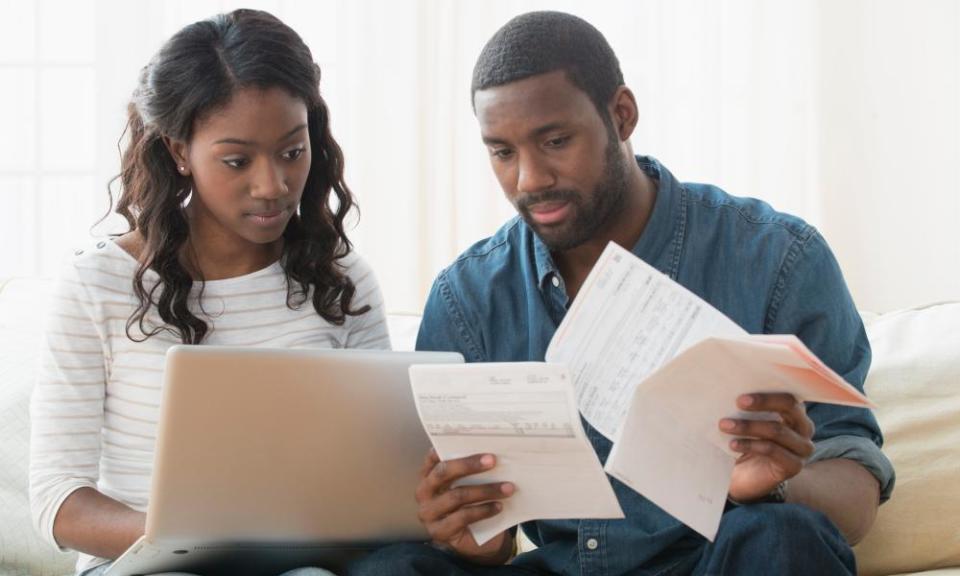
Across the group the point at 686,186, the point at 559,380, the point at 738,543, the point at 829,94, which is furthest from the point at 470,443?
the point at 829,94

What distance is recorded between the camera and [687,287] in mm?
1632

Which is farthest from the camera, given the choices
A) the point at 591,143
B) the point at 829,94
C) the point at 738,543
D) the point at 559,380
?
the point at 829,94

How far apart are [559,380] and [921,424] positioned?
0.81 m

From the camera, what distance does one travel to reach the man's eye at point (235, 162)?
1641mm

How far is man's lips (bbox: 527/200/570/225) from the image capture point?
1.60 m

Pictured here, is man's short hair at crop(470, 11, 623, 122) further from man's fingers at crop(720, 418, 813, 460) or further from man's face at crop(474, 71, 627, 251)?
man's fingers at crop(720, 418, 813, 460)

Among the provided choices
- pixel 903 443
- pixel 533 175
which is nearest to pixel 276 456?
pixel 533 175

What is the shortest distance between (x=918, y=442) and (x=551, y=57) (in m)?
0.77

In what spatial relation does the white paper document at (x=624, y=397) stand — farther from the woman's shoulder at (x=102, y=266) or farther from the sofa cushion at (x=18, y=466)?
the sofa cushion at (x=18, y=466)

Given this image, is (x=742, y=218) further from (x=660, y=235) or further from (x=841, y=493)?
(x=841, y=493)

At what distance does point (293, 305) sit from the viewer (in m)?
Result: 1.74

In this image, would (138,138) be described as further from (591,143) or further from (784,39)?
(784,39)

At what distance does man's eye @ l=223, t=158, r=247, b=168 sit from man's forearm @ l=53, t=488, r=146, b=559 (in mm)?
468

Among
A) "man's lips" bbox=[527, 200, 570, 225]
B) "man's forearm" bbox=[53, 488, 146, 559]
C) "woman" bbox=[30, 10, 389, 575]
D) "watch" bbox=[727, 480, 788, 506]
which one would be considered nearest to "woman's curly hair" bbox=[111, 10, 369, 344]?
"woman" bbox=[30, 10, 389, 575]
